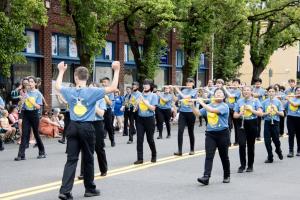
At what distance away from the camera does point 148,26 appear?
2630 cm

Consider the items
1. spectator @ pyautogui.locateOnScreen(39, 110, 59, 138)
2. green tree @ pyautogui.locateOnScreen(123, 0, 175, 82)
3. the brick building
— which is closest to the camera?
spectator @ pyautogui.locateOnScreen(39, 110, 59, 138)

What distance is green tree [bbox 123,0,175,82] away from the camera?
2278 cm

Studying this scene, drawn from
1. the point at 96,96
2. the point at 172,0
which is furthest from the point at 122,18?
the point at 96,96

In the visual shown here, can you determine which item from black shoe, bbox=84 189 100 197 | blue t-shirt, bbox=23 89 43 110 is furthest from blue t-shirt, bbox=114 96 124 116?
black shoe, bbox=84 189 100 197

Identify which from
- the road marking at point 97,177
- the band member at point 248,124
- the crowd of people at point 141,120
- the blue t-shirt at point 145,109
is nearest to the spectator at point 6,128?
the crowd of people at point 141,120

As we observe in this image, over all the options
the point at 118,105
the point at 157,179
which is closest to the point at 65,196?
the point at 157,179

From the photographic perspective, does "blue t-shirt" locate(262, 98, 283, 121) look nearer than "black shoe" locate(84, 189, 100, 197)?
No

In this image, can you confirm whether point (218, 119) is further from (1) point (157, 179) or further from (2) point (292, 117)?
(2) point (292, 117)

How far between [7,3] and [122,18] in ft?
21.2

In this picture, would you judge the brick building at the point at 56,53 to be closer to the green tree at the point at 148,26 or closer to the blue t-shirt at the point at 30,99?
the green tree at the point at 148,26

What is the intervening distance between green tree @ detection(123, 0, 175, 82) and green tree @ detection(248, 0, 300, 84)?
7763 millimetres

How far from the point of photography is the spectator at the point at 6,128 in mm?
17266

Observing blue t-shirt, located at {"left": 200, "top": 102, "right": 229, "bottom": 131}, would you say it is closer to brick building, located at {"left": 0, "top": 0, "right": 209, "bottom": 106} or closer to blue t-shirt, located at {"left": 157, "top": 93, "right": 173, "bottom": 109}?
blue t-shirt, located at {"left": 157, "top": 93, "right": 173, "bottom": 109}

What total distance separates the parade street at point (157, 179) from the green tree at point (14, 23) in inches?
173
